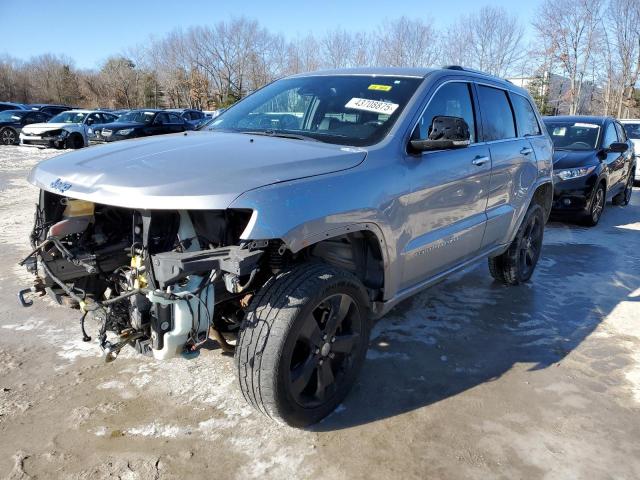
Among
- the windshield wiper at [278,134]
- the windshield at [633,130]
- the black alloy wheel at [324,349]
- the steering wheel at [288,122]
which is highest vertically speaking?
the windshield at [633,130]

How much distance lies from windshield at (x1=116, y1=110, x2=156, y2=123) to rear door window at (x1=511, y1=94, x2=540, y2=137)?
56.7 feet

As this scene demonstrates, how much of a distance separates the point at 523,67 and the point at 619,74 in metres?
6.37

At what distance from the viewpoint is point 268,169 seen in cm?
247

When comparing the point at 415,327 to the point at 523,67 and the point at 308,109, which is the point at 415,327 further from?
the point at 523,67

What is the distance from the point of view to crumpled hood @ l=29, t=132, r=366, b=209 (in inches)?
89.3

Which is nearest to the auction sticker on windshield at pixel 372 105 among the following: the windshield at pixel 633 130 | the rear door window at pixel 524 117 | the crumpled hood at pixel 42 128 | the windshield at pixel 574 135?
the rear door window at pixel 524 117

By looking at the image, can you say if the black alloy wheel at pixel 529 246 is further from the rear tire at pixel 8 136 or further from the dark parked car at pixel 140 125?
the rear tire at pixel 8 136

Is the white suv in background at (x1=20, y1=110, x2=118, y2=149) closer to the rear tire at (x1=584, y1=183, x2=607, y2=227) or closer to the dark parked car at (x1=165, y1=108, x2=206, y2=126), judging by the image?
the dark parked car at (x1=165, y1=108, x2=206, y2=126)

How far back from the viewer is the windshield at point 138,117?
1983 cm

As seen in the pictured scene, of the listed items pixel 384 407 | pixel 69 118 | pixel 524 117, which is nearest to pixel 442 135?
pixel 384 407

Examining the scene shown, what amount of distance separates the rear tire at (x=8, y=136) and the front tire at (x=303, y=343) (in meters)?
22.3

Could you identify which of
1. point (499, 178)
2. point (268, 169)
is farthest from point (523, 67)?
point (268, 169)

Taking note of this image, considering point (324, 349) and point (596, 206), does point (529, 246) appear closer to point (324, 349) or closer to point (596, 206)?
point (324, 349)

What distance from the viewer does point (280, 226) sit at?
2.29 metres
